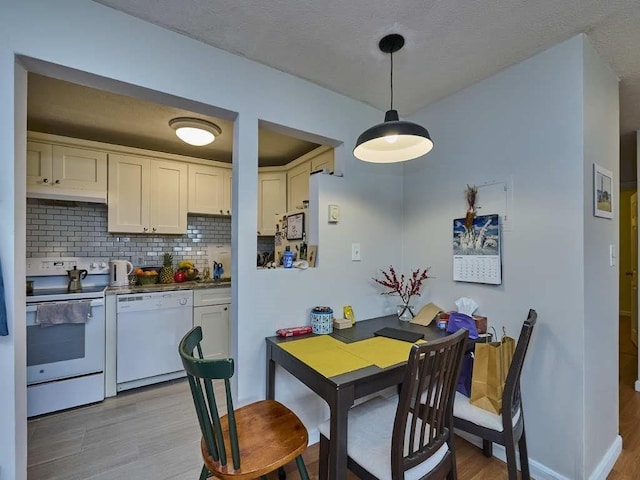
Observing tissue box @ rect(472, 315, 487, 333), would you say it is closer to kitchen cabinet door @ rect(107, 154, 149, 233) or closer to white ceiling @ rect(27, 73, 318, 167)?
white ceiling @ rect(27, 73, 318, 167)

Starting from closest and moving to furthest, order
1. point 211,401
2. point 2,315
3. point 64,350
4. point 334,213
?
point 211,401
point 2,315
point 334,213
point 64,350

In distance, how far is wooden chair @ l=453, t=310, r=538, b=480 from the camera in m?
1.32

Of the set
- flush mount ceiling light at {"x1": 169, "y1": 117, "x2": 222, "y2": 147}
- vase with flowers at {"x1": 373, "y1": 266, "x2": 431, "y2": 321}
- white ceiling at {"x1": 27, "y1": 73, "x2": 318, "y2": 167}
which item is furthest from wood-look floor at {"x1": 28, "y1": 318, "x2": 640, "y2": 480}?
flush mount ceiling light at {"x1": 169, "y1": 117, "x2": 222, "y2": 147}

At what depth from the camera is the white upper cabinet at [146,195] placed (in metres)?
2.94

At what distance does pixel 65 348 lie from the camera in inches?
93.1

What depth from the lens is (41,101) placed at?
2273mm

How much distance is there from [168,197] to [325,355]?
260 centimetres

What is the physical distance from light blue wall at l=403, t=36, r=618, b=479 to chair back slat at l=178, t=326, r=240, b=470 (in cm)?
164

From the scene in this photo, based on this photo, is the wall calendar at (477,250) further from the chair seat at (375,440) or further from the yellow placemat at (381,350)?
the chair seat at (375,440)

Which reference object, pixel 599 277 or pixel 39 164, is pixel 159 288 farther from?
pixel 599 277

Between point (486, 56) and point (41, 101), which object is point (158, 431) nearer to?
point (41, 101)

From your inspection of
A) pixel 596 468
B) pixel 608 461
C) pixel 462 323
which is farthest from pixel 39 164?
pixel 608 461

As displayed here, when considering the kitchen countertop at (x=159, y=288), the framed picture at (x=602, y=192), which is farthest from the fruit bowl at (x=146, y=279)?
the framed picture at (x=602, y=192)

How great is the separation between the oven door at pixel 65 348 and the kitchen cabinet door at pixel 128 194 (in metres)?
0.86
